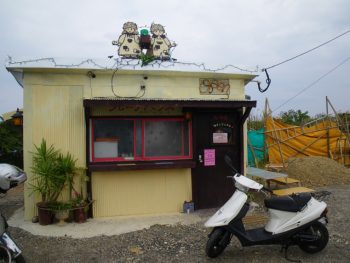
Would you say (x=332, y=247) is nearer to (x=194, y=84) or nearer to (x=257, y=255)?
(x=257, y=255)

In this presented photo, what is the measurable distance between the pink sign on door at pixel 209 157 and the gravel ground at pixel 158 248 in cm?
152

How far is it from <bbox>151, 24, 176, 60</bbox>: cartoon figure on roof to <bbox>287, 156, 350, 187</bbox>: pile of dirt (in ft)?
19.5

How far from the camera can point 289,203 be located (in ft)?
15.9

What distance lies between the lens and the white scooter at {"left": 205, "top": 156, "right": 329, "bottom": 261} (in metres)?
4.74

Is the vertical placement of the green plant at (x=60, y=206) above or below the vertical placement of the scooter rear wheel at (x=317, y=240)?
above

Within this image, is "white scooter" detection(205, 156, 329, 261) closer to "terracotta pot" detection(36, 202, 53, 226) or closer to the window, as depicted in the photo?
the window

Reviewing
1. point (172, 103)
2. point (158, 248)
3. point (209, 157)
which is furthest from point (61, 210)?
point (209, 157)

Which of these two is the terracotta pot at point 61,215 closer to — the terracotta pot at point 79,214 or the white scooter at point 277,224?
the terracotta pot at point 79,214

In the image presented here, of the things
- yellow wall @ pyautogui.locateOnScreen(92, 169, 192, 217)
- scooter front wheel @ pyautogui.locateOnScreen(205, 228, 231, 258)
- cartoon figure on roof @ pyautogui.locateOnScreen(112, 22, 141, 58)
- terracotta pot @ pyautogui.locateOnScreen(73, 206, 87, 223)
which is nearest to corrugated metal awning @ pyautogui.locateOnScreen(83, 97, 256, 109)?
cartoon figure on roof @ pyautogui.locateOnScreen(112, 22, 141, 58)

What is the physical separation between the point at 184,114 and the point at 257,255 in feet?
11.0

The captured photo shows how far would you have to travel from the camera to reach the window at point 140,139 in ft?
23.6

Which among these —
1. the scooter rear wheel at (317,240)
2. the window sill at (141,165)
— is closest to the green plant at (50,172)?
the window sill at (141,165)

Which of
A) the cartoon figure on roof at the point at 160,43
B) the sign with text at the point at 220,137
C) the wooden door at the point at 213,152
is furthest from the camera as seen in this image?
the cartoon figure on roof at the point at 160,43

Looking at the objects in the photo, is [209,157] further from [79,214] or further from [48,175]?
[48,175]
